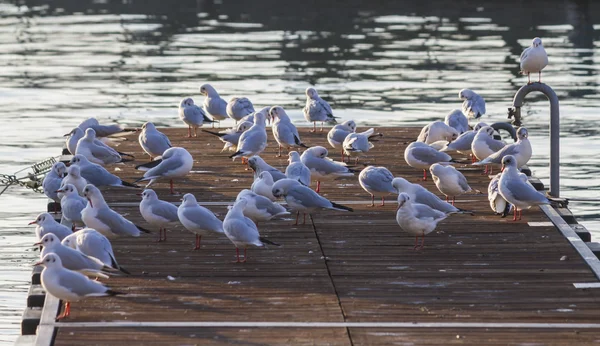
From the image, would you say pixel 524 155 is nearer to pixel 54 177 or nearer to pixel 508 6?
pixel 54 177

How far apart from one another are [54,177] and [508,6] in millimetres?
32225

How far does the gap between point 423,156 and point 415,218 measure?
10.7 feet

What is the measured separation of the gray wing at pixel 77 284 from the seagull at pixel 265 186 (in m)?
3.50

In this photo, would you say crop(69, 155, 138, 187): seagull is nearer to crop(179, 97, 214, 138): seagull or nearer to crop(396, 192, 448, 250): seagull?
crop(396, 192, 448, 250): seagull

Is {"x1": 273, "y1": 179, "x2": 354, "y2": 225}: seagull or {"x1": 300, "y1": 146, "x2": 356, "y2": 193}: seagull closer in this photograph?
{"x1": 273, "y1": 179, "x2": 354, "y2": 225}: seagull

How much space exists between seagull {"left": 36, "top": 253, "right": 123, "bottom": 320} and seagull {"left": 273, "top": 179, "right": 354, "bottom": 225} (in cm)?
312

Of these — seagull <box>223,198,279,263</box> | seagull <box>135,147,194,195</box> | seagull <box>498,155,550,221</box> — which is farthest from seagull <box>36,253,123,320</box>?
seagull <box>498,155,550,221</box>

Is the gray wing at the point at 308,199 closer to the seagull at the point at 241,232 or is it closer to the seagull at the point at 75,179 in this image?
the seagull at the point at 241,232

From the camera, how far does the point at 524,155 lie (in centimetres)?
1434

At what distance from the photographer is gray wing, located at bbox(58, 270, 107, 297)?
930 cm

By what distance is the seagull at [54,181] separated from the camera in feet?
44.9

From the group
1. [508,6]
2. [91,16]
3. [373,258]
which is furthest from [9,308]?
[508,6]

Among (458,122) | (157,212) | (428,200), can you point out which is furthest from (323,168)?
(458,122)

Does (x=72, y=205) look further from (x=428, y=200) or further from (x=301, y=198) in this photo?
(x=428, y=200)
